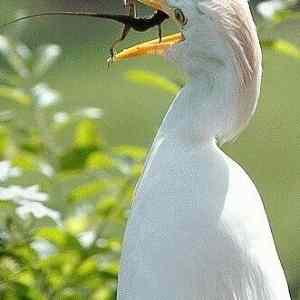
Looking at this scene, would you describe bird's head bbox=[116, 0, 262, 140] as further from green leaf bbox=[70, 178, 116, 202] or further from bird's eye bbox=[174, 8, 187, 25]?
green leaf bbox=[70, 178, 116, 202]

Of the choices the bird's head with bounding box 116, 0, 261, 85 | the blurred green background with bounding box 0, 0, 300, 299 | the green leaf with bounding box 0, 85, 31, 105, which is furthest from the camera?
the blurred green background with bounding box 0, 0, 300, 299

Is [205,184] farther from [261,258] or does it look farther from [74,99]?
[74,99]

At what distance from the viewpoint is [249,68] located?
162cm

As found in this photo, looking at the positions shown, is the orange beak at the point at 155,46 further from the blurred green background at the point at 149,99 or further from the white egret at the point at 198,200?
the blurred green background at the point at 149,99

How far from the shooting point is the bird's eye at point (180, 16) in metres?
1.62

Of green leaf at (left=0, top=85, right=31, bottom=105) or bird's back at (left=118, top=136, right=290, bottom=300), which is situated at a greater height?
bird's back at (left=118, top=136, right=290, bottom=300)

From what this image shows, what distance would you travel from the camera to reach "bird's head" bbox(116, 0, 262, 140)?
1.60 metres

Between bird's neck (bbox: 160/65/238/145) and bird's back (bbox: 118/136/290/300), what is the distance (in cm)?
2

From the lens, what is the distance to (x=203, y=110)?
166 cm

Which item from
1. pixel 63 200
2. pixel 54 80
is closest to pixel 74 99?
pixel 54 80

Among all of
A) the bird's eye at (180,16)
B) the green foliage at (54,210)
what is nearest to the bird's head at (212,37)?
the bird's eye at (180,16)

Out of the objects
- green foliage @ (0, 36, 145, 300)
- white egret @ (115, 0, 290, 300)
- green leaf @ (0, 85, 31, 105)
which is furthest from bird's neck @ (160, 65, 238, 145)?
green leaf @ (0, 85, 31, 105)

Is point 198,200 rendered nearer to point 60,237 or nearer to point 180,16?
point 180,16

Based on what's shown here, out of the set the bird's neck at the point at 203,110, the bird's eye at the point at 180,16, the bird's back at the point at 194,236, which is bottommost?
the bird's back at the point at 194,236
